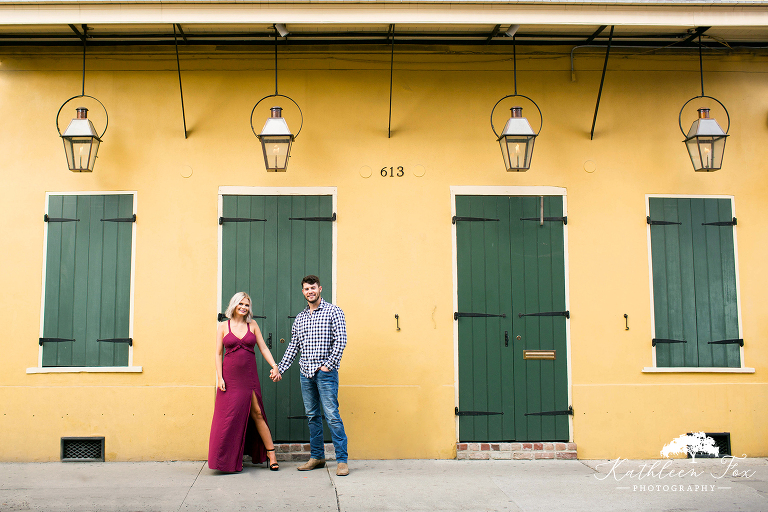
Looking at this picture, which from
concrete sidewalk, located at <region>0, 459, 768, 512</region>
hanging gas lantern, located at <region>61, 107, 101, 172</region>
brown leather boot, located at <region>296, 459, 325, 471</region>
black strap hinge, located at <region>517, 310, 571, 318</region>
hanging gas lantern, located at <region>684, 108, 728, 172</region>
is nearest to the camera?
concrete sidewalk, located at <region>0, 459, 768, 512</region>

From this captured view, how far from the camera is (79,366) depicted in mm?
5672

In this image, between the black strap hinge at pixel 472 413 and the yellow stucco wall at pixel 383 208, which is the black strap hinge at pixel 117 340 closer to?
the yellow stucco wall at pixel 383 208

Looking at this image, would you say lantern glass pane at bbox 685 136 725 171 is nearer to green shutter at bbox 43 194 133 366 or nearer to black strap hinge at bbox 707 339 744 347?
black strap hinge at bbox 707 339 744 347

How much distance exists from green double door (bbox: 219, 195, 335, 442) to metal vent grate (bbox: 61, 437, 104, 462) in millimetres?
1609

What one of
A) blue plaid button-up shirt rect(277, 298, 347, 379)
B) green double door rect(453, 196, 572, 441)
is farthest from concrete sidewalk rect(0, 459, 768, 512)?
blue plaid button-up shirt rect(277, 298, 347, 379)

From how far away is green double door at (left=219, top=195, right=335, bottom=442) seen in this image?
225 inches

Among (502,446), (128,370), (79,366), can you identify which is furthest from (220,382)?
(502,446)

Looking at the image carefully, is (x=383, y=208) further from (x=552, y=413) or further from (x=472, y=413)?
(x=552, y=413)

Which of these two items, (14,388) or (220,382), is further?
(14,388)

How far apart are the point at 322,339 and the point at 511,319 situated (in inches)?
74.2

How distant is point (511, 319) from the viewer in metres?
5.82

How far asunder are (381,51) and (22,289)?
420 centimetres

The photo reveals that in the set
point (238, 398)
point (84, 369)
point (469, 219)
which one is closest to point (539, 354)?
point (469, 219)

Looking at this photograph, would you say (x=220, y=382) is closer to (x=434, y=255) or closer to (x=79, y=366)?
(x=79, y=366)
